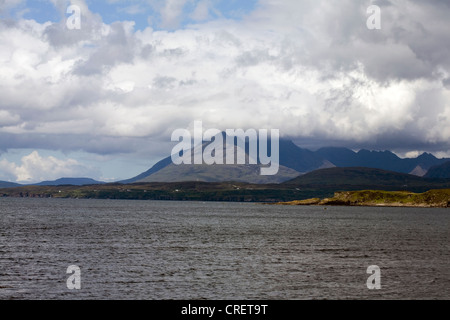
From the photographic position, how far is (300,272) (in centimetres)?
6950

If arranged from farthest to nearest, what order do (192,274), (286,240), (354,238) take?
(354,238) < (286,240) < (192,274)

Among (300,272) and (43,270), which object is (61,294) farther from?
(300,272)

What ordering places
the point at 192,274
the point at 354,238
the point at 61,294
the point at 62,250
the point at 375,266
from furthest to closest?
the point at 354,238, the point at 62,250, the point at 375,266, the point at 192,274, the point at 61,294

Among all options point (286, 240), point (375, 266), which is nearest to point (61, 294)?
point (375, 266)

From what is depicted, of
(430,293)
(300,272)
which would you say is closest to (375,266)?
(300,272)
